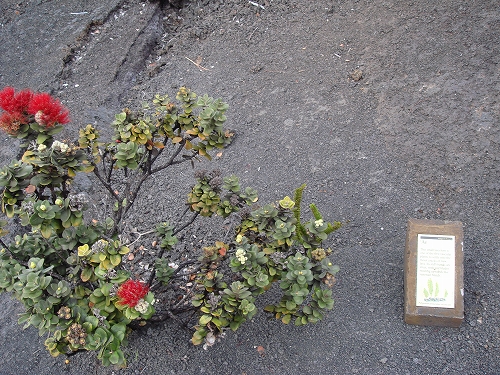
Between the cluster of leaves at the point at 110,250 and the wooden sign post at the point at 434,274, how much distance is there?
1.44ft

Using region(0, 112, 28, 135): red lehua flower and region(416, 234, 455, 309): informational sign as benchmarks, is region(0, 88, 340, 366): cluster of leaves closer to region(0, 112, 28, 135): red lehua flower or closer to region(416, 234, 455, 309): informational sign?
region(0, 112, 28, 135): red lehua flower

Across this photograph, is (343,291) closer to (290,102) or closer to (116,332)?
(116,332)

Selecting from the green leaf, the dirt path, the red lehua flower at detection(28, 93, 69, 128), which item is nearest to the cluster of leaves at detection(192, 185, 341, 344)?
the green leaf

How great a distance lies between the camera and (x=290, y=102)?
317cm

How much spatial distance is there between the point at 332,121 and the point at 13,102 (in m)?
1.82

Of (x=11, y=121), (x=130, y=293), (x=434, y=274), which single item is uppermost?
(x=11, y=121)

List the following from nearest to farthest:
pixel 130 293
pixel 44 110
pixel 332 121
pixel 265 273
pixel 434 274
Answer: pixel 130 293 < pixel 44 110 < pixel 265 273 < pixel 434 274 < pixel 332 121

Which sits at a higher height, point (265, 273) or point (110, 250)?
point (110, 250)

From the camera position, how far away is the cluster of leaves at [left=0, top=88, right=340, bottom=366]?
1622mm

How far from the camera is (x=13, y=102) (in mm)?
1644

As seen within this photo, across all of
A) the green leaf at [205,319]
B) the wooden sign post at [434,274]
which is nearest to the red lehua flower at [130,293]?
the green leaf at [205,319]

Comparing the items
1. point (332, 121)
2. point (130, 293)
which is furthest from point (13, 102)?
point (332, 121)

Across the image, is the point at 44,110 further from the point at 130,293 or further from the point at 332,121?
the point at 332,121

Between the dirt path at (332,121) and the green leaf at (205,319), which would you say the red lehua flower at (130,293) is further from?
the dirt path at (332,121)
